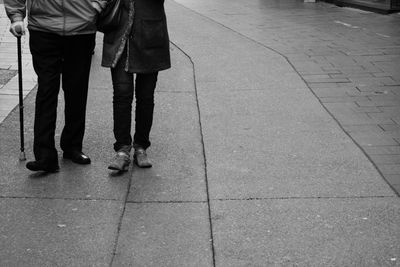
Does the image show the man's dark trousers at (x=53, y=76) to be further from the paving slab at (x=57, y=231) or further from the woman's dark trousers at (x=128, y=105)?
the paving slab at (x=57, y=231)

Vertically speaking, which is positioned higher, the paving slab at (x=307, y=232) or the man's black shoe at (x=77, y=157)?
the paving slab at (x=307, y=232)

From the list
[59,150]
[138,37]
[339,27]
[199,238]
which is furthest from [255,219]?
[339,27]

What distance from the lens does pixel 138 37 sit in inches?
228

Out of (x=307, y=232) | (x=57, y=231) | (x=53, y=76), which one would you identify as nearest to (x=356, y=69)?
(x=53, y=76)

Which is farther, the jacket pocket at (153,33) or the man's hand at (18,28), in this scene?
the jacket pocket at (153,33)

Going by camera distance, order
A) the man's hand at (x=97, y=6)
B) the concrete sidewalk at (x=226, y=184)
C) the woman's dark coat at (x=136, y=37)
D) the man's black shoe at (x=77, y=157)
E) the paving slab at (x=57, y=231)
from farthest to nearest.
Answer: the man's black shoe at (x=77, y=157), the woman's dark coat at (x=136, y=37), the man's hand at (x=97, y=6), the concrete sidewalk at (x=226, y=184), the paving slab at (x=57, y=231)

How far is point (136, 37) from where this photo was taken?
580cm

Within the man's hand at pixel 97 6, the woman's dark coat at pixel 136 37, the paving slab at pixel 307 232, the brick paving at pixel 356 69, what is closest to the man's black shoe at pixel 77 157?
the woman's dark coat at pixel 136 37

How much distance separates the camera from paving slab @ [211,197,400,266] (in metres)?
4.42

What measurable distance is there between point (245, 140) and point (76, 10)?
1.94 m

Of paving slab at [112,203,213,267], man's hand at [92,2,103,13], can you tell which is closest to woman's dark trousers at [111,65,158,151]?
man's hand at [92,2,103,13]

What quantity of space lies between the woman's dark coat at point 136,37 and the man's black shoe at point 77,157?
756mm

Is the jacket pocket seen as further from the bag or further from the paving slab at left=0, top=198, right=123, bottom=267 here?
the paving slab at left=0, top=198, right=123, bottom=267

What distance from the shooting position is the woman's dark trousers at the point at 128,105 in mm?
5864
